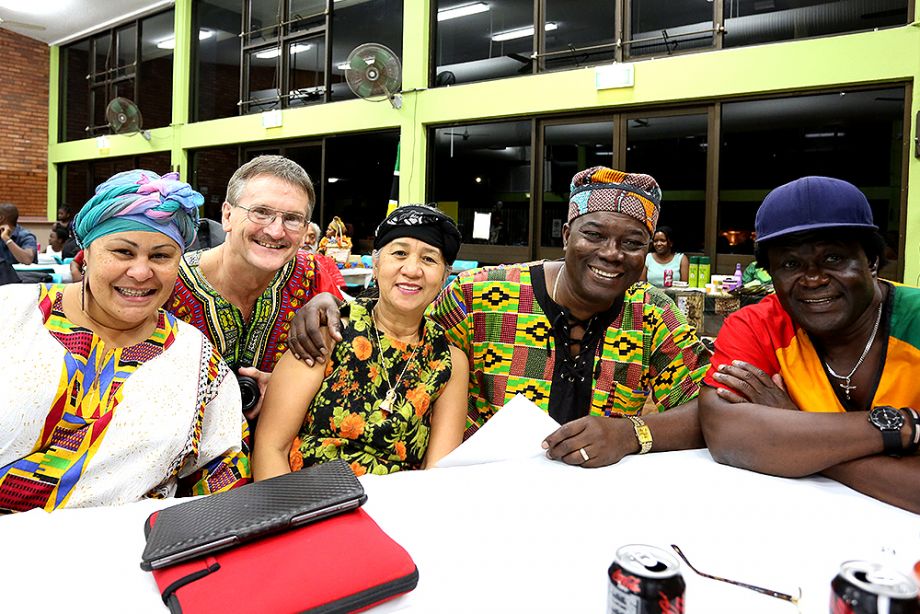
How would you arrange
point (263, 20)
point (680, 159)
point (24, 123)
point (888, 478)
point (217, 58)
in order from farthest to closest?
1. point (24, 123)
2. point (217, 58)
3. point (263, 20)
4. point (680, 159)
5. point (888, 478)

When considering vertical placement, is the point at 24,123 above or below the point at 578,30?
above

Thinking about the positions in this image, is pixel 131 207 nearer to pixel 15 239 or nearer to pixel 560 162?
pixel 560 162

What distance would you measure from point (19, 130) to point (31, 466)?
1406 centimetres

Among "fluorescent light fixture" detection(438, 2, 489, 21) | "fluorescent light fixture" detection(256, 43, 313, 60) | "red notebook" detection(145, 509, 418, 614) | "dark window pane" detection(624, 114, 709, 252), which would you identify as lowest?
"red notebook" detection(145, 509, 418, 614)

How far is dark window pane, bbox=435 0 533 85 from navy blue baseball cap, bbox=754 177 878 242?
6388 millimetres

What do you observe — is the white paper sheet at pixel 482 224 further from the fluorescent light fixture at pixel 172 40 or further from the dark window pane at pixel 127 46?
the dark window pane at pixel 127 46

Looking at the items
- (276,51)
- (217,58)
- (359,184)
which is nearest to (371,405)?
(359,184)

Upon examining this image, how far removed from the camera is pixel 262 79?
32.3 feet

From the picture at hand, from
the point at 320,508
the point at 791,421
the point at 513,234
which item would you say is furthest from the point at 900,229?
the point at 320,508

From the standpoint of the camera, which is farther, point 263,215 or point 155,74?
point 155,74

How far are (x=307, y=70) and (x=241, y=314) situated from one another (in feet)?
27.3

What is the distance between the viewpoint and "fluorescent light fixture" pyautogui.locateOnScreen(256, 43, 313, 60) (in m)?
9.23

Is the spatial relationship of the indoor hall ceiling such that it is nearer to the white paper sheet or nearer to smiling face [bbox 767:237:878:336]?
the white paper sheet

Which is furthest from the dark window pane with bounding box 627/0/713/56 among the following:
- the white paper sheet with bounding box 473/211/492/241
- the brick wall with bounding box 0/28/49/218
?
the brick wall with bounding box 0/28/49/218
